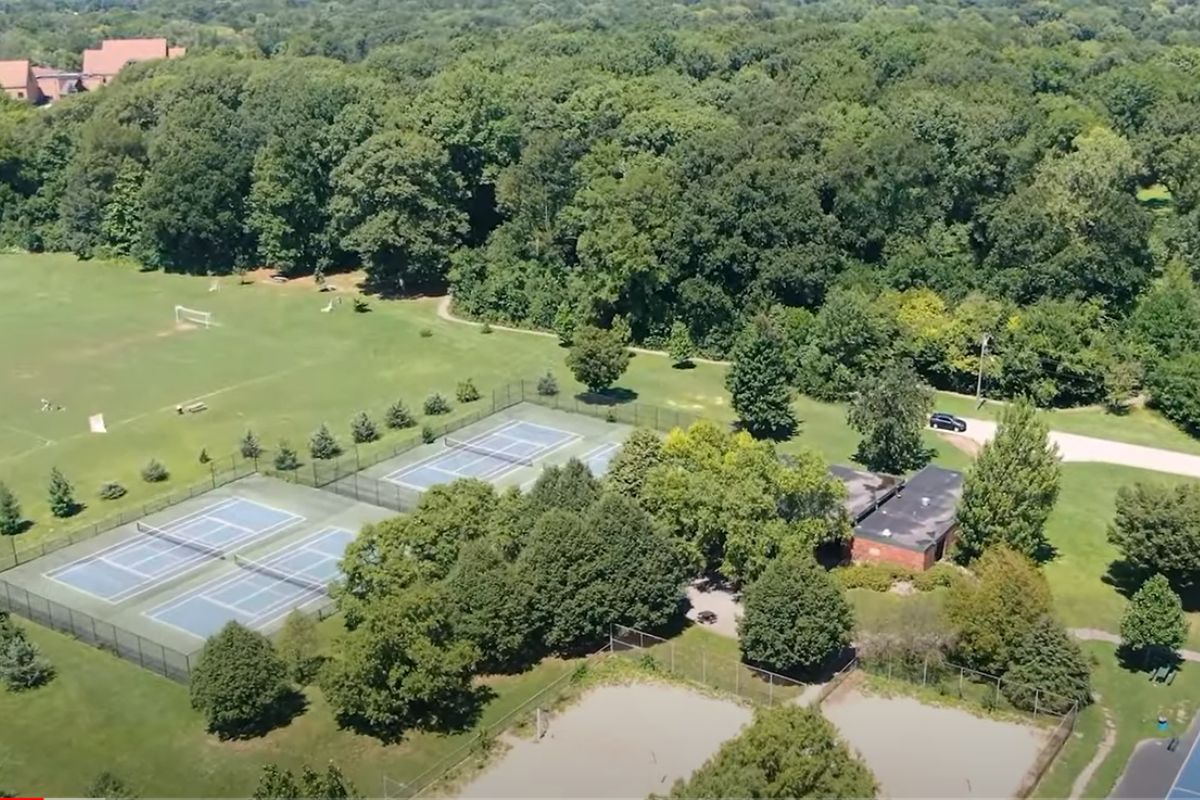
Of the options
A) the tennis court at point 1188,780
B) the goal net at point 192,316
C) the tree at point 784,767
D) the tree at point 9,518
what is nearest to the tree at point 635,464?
the tree at point 784,767

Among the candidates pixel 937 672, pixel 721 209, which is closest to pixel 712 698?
pixel 937 672

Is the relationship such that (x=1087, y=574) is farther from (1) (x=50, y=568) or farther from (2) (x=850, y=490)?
(1) (x=50, y=568)

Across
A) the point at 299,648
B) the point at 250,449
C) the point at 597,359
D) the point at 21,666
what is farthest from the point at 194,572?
the point at 597,359

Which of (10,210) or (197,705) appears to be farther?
(10,210)

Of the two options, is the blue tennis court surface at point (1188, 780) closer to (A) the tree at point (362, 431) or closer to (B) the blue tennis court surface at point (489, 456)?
(B) the blue tennis court surface at point (489, 456)

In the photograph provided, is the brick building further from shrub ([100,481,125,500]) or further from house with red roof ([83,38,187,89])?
house with red roof ([83,38,187,89])

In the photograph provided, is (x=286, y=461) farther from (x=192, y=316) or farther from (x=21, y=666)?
(x=192, y=316)
